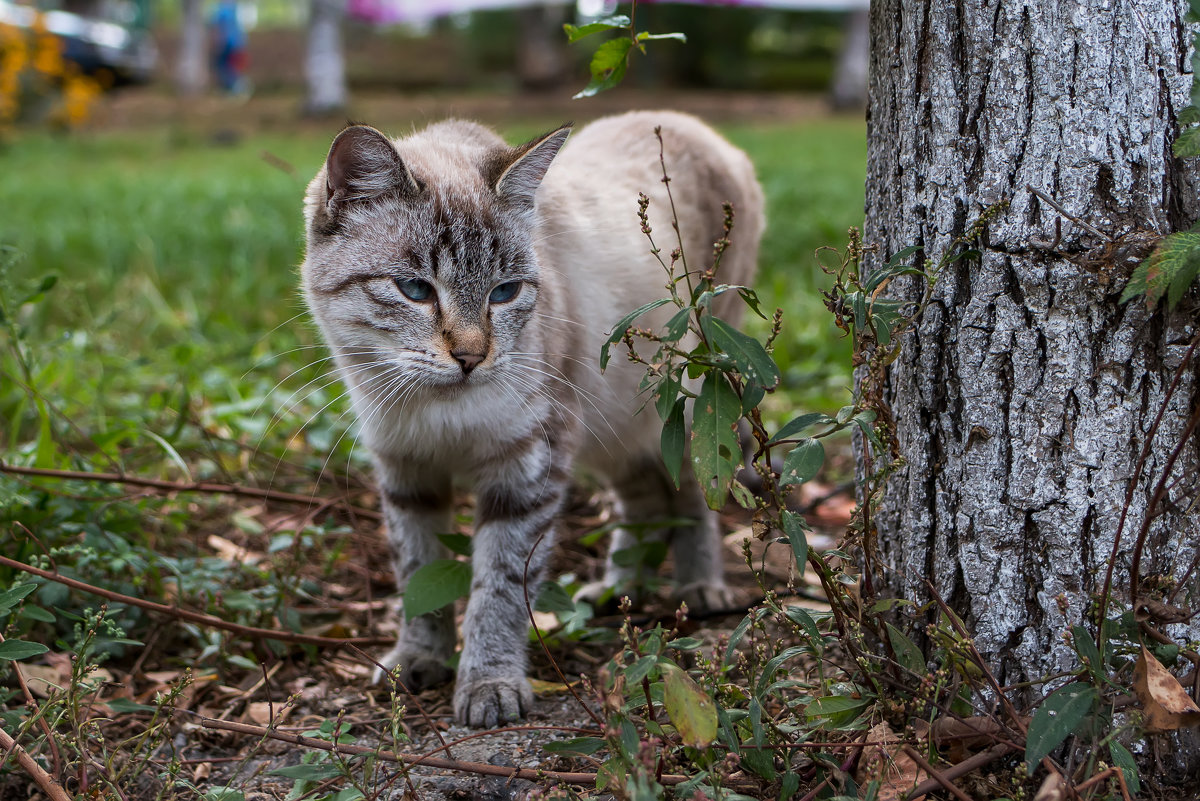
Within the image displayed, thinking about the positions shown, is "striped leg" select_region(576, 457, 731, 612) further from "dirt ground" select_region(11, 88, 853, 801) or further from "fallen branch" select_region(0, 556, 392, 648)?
"fallen branch" select_region(0, 556, 392, 648)

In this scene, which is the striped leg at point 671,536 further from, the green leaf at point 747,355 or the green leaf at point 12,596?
the green leaf at point 12,596

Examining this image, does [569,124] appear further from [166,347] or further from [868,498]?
[166,347]

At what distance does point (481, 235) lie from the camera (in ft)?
8.46

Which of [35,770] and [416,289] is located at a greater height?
[416,289]

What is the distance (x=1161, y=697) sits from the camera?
5.25ft

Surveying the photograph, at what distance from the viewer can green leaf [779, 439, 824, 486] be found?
173cm

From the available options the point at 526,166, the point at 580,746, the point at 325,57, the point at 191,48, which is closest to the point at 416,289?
A: the point at 526,166

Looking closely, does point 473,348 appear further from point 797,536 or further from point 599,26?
point 797,536

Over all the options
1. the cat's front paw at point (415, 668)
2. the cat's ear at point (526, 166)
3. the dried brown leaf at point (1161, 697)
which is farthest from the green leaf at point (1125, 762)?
the cat's ear at point (526, 166)

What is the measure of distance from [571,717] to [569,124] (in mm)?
1450

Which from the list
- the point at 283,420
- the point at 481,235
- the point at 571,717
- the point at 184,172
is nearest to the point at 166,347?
the point at 283,420

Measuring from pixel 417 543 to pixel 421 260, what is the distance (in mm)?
804

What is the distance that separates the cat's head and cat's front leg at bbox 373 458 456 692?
1.10 ft

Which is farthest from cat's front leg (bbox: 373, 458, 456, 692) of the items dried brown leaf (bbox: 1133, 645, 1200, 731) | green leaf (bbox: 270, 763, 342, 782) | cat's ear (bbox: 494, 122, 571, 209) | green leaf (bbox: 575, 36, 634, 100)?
dried brown leaf (bbox: 1133, 645, 1200, 731)
